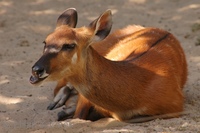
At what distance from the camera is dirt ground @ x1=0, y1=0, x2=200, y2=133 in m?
6.19

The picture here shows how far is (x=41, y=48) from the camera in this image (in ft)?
32.5

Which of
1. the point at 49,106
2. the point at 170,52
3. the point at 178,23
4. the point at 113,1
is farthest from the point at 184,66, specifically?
the point at 113,1

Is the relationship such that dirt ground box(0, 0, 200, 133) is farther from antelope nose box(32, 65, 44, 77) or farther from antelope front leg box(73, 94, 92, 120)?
antelope nose box(32, 65, 44, 77)

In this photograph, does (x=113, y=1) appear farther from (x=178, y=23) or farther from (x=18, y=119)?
(x=18, y=119)

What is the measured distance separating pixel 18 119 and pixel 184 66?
2345 millimetres

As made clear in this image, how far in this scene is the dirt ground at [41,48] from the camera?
619 cm

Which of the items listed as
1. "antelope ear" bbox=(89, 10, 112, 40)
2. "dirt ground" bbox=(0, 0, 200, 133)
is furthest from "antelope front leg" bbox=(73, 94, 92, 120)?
"antelope ear" bbox=(89, 10, 112, 40)

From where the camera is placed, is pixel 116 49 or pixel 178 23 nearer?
pixel 116 49

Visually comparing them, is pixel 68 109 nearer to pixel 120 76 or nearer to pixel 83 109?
pixel 83 109

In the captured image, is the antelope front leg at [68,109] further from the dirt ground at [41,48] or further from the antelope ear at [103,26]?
the antelope ear at [103,26]

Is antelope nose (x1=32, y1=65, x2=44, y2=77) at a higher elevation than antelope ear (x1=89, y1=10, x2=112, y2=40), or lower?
lower

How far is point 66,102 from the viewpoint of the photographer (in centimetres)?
762

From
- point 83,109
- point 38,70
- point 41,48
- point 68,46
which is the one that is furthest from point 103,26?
point 41,48

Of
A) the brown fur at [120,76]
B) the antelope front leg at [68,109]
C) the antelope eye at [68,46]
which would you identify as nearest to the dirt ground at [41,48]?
the antelope front leg at [68,109]
